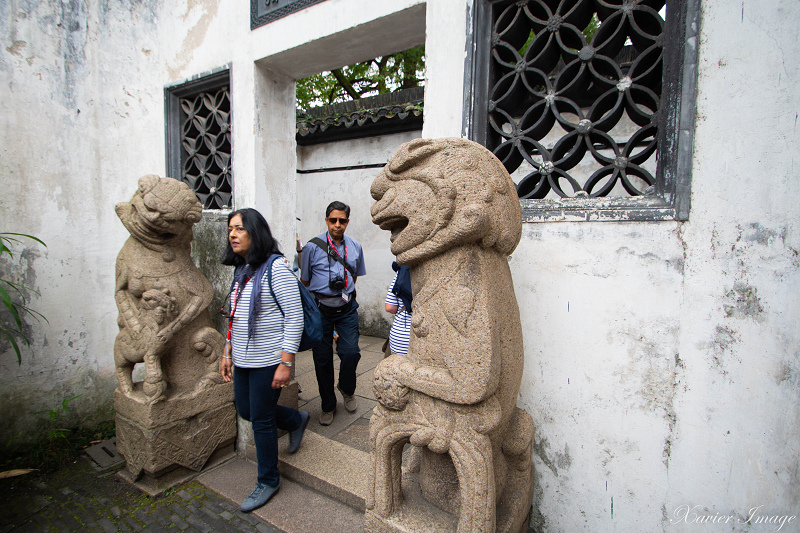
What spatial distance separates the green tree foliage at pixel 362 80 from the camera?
388 inches

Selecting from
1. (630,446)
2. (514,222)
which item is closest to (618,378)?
(630,446)

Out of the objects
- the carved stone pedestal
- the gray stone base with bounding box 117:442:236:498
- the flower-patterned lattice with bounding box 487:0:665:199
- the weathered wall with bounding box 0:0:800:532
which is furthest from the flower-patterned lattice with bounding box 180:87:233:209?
the flower-patterned lattice with bounding box 487:0:665:199

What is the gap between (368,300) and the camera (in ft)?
22.7

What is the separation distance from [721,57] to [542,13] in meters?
1.02

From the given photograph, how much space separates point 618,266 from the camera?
2100 mm

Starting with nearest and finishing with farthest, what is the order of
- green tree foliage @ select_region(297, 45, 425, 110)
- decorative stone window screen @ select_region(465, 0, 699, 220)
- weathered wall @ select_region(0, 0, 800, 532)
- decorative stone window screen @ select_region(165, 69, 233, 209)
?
weathered wall @ select_region(0, 0, 800, 532) < decorative stone window screen @ select_region(465, 0, 699, 220) < decorative stone window screen @ select_region(165, 69, 233, 209) < green tree foliage @ select_region(297, 45, 425, 110)

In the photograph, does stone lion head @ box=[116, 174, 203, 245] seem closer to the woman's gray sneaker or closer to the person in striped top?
the person in striped top

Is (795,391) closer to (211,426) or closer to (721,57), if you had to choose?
(721,57)

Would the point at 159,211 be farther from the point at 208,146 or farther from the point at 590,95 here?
the point at 590,95

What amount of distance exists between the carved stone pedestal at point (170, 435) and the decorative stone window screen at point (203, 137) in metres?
1.74

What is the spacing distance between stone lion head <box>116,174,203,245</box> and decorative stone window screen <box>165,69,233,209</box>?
62 cm

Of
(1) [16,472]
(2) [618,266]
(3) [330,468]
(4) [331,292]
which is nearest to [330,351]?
(4) [331,292]

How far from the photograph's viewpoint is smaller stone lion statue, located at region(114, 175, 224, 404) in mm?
2953

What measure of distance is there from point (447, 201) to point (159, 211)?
2.29 meters
